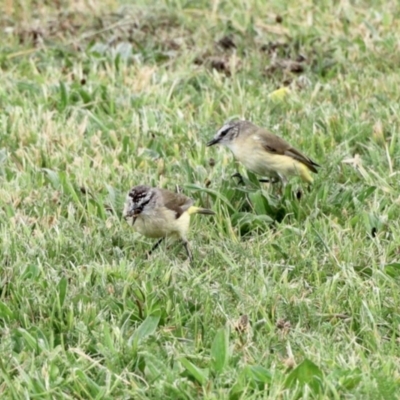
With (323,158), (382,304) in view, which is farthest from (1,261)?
(323,158)

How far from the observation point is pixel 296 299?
561cm

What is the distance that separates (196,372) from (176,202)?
6.36 feet

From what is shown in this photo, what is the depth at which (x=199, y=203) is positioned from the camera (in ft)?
23.3

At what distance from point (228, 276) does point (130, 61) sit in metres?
4.41

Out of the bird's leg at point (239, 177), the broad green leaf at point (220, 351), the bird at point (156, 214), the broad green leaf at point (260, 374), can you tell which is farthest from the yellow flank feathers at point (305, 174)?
→ the broad green leaf at point (260, 374)

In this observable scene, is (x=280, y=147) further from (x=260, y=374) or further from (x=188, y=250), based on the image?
(x=260, y=374)

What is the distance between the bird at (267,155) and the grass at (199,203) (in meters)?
0.12

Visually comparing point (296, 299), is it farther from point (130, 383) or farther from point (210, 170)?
point (210, 170)

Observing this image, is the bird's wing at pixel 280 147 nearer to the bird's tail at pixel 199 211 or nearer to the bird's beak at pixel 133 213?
the bird's tail at pixel 199 211

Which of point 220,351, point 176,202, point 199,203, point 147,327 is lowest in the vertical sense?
point 199,203

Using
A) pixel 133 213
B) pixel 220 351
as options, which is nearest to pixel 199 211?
pixel 133 213

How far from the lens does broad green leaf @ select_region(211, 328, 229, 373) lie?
192 inches

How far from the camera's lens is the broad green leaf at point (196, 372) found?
4.77 m

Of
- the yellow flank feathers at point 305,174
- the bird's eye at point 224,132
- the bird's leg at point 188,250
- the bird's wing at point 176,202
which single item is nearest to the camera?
the bird's leg at point 188,250
